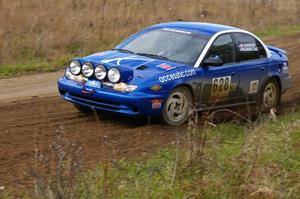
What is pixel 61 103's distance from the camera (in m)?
10.8

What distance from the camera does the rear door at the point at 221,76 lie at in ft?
31.3

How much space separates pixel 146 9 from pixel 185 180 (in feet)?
52.8

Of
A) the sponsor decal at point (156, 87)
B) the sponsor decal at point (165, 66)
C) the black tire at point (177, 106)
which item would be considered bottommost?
the black tire at point (177, 106)

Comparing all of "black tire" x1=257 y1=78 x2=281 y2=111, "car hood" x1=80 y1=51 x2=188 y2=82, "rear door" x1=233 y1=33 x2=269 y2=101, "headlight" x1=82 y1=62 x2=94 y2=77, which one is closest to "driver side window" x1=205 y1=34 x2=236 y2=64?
"rear door" x1=233 y1=33 x2=269 y2=101

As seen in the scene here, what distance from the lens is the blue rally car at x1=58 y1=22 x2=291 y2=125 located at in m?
8.73

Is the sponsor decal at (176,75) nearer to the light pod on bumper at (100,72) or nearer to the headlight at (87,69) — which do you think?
the light pod on bumper at (100,72)

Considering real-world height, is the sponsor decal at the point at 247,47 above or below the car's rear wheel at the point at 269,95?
above

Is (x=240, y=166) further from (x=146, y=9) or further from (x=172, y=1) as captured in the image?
(x=172, y=1)

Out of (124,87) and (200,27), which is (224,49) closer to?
(200,27)

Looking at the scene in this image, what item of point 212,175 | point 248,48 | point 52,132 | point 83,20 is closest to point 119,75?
point 52,132

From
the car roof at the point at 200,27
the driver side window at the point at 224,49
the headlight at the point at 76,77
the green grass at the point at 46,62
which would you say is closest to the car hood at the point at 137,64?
the headlight at the point at 76,77

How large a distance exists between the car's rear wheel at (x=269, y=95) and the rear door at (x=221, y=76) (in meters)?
0.93

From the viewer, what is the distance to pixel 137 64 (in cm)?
902

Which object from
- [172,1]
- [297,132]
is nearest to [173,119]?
[297,132]
